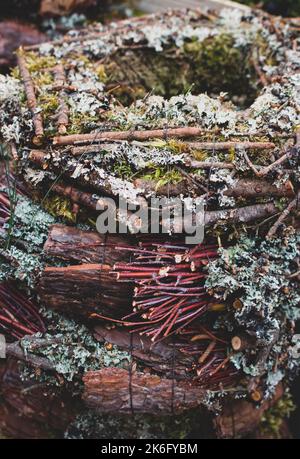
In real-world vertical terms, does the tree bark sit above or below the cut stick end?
below

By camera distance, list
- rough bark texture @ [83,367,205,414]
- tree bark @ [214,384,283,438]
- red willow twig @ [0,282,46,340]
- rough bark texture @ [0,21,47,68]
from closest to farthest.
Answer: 1. rough bark texture @ [83,367,205,414]
2. red willow twig @ [0,282,46,340]
3. tree bark @ [214,384,283,438]
4. rough bark texture @ [0,21,47,68]

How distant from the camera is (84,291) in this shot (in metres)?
2.50

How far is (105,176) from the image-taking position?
7.96ft

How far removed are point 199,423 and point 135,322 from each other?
872mm

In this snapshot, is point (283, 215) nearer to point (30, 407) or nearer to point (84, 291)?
point (84, 291)

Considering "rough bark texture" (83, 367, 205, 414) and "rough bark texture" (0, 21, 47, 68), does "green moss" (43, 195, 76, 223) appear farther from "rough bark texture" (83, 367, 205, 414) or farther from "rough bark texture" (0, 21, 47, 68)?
"rough bark texture" (0, 21, 47, 68)

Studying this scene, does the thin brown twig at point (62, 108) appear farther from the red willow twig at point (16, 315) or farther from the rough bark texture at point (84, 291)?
the red willow twig at point (16, 315)

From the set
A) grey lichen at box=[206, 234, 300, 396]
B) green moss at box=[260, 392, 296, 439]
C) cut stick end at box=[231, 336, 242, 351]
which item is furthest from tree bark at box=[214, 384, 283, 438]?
cut stick end at box=[231, 336, 242, 351]

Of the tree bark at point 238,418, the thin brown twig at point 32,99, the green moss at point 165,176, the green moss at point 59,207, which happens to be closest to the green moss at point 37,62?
the thin brown twig at point 32,99

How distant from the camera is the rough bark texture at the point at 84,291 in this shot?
96.3 inches

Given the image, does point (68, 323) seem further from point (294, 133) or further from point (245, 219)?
point (294, 133)

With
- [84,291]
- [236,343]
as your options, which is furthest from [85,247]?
[236,343]

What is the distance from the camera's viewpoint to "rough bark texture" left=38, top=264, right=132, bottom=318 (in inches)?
96.3

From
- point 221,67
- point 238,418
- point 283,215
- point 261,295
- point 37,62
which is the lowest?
point 238,418
